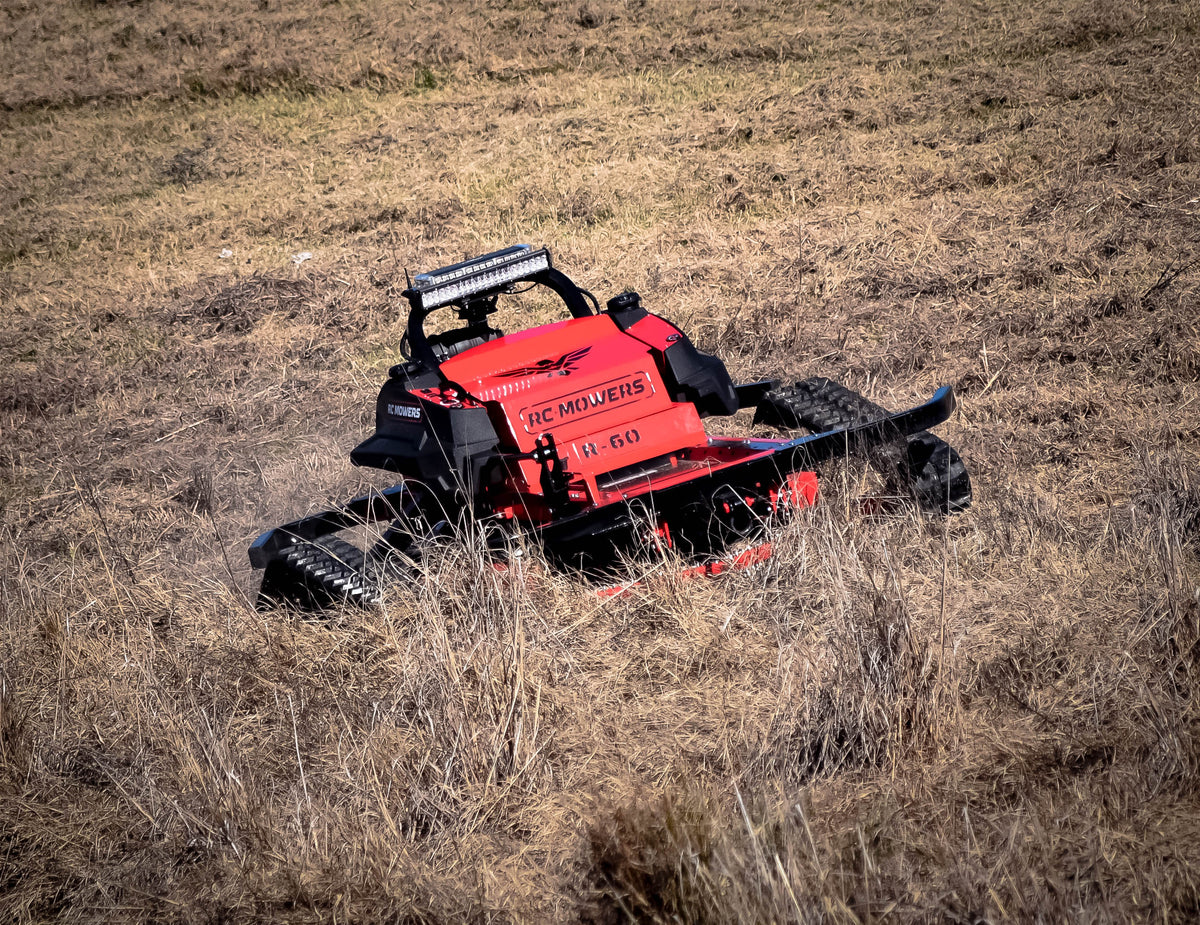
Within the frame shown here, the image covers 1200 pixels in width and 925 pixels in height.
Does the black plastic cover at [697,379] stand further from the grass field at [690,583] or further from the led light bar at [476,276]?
the grass field at [690,583]

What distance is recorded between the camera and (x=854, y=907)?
2.09 meters

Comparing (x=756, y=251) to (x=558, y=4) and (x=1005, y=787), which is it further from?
(x=558, y=4)

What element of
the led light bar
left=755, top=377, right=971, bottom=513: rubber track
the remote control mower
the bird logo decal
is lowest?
left=755, top=377, right=971, bottom=513: rubber track

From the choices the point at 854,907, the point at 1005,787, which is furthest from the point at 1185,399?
the point at 854,907

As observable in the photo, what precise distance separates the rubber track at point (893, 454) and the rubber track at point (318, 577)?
2.14 m

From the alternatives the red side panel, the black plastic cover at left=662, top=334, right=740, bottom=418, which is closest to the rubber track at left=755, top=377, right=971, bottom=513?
the black plastic cover at left=662, top=334, right=740, bottom=418

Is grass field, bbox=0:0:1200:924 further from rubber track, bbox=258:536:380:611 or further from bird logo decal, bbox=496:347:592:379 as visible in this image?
bird logo decal, bbox=496:347:592:379

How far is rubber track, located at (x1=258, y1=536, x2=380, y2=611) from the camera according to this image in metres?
4.10

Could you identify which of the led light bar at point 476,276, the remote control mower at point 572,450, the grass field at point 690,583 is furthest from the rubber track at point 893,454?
the led light bar at point 476,276

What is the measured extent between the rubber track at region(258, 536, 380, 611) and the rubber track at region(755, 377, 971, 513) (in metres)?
2.14

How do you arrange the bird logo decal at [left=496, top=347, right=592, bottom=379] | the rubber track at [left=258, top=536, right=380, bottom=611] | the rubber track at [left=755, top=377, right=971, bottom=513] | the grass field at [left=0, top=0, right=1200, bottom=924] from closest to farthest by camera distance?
the grass field at [left=0, top=0, right=1200, bottom=924]
the rubber track at [left=258, top=536, right=380, bottom=611]
the rubber track at [left=755, top=377, right=971, bottom=513]
the bird logo decal at [left=496, top=347, right=592, bottom=379]

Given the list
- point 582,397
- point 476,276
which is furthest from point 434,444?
point 476,276

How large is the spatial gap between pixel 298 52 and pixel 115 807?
1943cm

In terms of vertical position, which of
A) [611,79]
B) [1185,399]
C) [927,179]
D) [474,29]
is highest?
[474,29]
